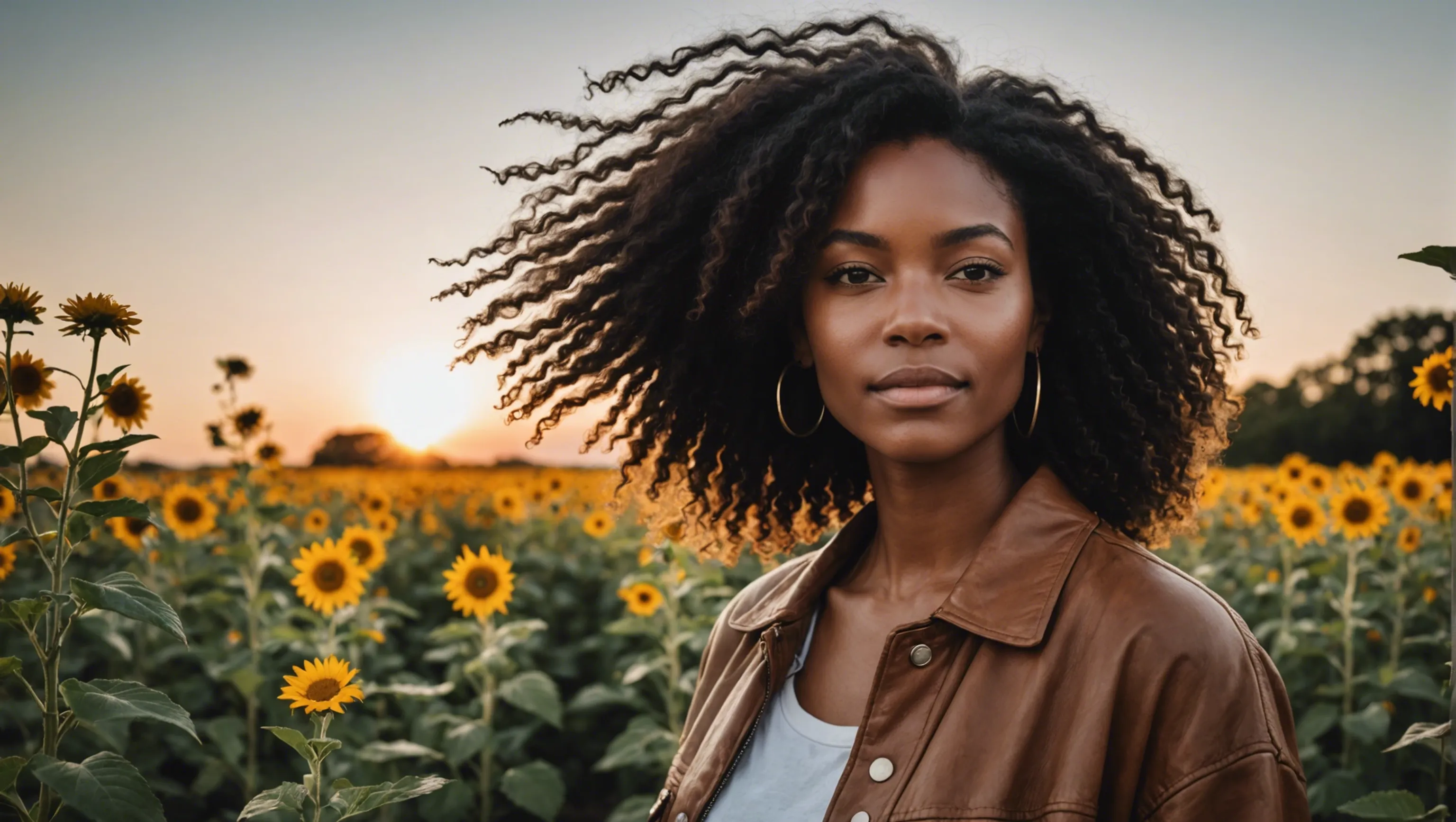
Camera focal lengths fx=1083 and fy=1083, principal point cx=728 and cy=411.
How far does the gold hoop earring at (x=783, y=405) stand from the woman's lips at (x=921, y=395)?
17.9 inches

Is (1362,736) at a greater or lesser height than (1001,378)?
lesser

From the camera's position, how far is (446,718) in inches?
166

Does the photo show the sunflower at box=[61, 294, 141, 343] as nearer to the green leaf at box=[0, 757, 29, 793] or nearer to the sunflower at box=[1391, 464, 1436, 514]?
the green leaf at box=[0, 757, 29, 793]

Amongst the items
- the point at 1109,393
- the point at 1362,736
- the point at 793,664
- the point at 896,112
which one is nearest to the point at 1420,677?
the point at 1362,736

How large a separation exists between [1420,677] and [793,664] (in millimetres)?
3300

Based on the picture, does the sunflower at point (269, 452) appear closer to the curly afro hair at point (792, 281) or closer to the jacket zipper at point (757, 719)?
the curly afro hair at point (792, 281)

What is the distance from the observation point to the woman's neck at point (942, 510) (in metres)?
A: 2.03

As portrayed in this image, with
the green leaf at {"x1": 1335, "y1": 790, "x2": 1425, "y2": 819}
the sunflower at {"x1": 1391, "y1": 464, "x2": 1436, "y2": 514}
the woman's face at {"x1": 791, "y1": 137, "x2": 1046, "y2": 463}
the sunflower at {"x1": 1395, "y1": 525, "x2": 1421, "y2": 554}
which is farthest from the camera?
the sunflower at {"x1": 1391, "y1": 464, "x2": 1436, "y2": 514}

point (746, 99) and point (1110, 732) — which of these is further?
point (746, 99)

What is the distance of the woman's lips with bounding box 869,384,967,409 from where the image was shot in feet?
5.98

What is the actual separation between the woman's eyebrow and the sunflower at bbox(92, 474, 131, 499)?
4337mm

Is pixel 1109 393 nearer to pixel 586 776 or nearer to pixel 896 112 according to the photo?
pixel 896 112

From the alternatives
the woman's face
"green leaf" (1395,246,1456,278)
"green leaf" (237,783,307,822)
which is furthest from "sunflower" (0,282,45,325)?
"green leaf" (1395,246,1456,278)

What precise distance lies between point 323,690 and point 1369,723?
3.71 m
